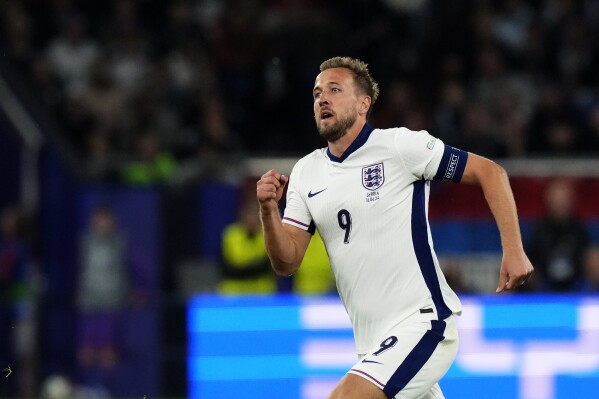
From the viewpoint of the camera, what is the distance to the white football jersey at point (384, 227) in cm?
607

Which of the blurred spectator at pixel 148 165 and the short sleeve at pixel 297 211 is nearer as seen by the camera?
the short sleeve at pixel 297 211

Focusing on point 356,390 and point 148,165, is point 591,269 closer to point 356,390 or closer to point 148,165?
point 148,165

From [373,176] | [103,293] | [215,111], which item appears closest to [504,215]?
[373,176]

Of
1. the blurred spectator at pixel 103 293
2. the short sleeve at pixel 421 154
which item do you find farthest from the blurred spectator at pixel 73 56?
the short sleeve at pixel 421 154

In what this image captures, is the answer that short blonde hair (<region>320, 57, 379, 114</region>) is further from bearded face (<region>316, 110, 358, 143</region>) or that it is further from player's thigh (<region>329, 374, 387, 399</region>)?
player's thigh (<region>329, 374, 387, 399</region>)

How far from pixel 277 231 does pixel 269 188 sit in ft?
1.00

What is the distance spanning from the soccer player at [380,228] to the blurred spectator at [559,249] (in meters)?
5.72

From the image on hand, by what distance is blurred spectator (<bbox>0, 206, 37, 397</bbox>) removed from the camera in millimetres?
12102

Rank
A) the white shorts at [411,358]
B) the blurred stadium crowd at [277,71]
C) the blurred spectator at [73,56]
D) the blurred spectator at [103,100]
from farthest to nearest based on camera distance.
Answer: the blurred spectator at [73,56], the blurred spectator at [103,100], the blurred stadium crowd at [277,71], the white shorts at [411,358]

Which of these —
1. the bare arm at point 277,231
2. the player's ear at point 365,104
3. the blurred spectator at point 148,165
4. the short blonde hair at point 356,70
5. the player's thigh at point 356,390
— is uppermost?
the blurred spectator at point 148,165

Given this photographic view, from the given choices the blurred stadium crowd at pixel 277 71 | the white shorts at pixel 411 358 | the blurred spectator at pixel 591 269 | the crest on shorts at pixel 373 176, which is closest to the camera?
the white shorts at pixel 411 358

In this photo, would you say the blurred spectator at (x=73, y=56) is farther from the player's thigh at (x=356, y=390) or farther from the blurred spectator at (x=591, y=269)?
the player's thigh at (x=356, y=390)

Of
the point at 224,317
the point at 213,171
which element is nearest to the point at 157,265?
the point at 213,171

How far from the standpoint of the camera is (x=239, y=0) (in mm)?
15250
